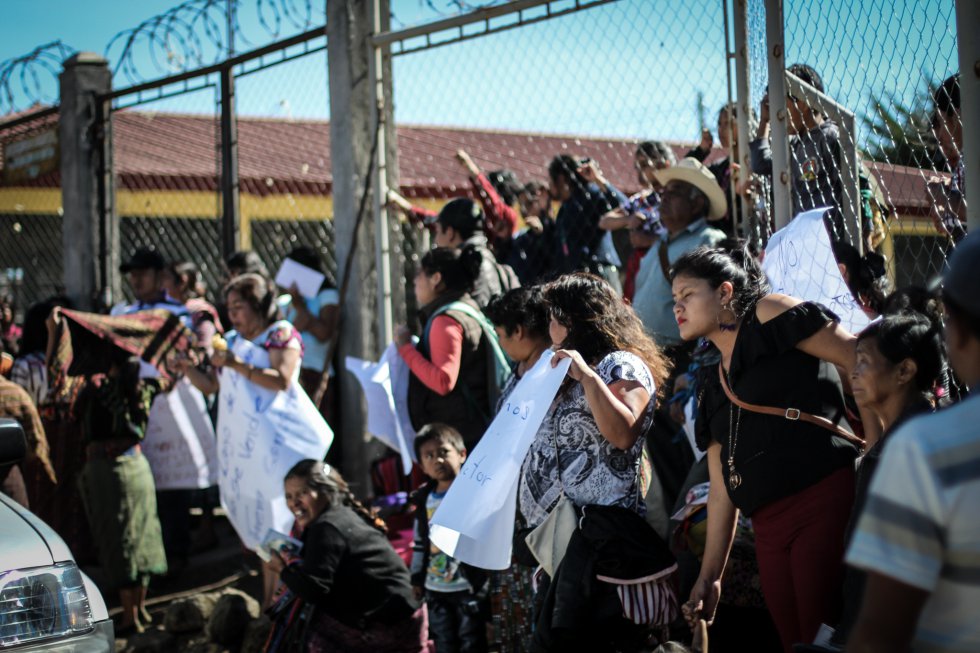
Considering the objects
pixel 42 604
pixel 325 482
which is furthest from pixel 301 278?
pixel 42 604

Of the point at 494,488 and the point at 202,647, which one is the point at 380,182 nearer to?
the point at 202,647

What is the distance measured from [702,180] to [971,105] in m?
1.77

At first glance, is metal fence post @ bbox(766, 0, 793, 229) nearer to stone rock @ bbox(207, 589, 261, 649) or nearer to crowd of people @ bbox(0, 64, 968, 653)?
crowd of people @ bbox(0, 64, 968, 653)

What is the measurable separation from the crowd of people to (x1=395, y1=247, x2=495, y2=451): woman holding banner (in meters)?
0.01

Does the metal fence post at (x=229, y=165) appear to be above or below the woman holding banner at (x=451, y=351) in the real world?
above

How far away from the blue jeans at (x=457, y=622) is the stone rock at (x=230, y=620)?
140cm

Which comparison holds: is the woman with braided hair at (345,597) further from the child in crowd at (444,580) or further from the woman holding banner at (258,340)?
the woman holding banner at (258,340)

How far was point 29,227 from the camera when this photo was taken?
12.2 m

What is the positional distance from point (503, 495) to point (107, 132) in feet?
23.7

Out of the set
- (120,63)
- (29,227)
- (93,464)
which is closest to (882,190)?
(93,464)

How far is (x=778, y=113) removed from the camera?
4.53 m

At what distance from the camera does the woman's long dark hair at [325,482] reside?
5059 mm

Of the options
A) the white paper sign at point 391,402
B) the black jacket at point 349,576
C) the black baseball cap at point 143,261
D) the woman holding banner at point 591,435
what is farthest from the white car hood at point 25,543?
the black baseball cap at point 143,261

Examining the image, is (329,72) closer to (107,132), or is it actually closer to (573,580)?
(107,132)
